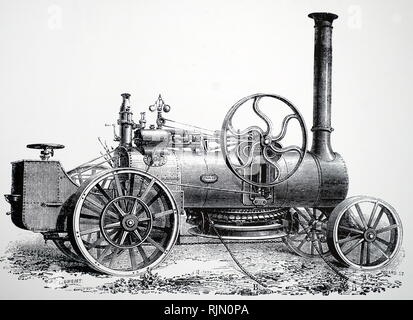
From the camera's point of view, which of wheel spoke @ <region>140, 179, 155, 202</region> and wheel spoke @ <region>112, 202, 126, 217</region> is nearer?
wheel spoke @ <region>112, 202, 126, 217</region>

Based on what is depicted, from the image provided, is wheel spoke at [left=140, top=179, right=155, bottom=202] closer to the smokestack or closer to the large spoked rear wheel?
the large spoked rear wheel

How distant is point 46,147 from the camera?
19.9 feet

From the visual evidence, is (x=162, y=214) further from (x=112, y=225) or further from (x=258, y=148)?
(x=258, y=148)

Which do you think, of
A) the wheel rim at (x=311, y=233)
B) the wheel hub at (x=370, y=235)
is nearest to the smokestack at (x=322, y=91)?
the wheel rim at (x=311, y=233)

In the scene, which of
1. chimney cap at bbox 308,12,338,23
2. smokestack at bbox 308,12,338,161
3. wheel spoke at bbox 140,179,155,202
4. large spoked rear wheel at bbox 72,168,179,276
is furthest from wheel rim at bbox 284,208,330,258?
chimney cap at bbox 308,12,338,23

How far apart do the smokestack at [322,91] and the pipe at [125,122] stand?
7.75ft

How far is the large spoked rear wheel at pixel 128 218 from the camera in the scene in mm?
5883

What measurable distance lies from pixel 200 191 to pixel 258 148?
2.81 ft

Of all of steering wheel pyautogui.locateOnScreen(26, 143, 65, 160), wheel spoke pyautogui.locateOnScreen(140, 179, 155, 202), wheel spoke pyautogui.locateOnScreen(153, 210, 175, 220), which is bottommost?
wheel spoke pyautogui.locateOnScreen(153, 210, 175, 220)

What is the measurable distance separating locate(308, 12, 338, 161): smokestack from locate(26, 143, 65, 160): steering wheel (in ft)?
10.5

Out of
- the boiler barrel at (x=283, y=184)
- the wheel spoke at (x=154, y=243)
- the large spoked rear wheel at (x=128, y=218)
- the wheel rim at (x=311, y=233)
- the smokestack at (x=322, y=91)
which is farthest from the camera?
the wheel rim at (x=311, y=233)

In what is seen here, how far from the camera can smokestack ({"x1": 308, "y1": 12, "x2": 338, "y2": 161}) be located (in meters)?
7.23

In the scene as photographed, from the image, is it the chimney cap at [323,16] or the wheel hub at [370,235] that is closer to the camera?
the wheel hub at [370,235]

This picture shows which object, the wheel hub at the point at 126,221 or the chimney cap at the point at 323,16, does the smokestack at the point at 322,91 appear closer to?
the chimney cap at the point at 323,16
